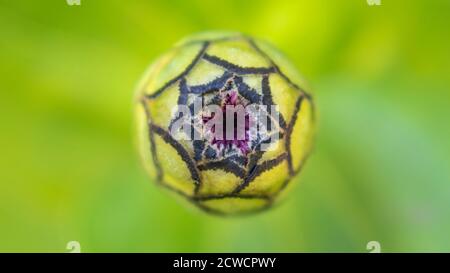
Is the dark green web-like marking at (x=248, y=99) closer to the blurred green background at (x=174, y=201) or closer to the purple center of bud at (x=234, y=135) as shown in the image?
the purple center of bud at (x=234, y=135)

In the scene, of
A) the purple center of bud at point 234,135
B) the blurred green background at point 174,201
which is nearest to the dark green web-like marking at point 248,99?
Result: the purple center of bud at point 234,135

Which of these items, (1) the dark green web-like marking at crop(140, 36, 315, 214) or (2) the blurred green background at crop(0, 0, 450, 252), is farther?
(2) the blurred green background at crop(0, 0, 450, 252)

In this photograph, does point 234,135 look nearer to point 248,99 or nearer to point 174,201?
point 248,99

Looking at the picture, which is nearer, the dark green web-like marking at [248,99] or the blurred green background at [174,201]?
the dark green web-like marking at [248,99]

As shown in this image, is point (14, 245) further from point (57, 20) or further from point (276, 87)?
point (276, 87)

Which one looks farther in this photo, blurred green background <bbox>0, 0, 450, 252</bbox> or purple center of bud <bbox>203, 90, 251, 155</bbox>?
blurred green background <bbox>0, 0, 450, 252</bbox>

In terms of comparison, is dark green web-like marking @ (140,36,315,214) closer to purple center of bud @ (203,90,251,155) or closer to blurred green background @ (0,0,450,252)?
purple center of bud @ (203,90,251,155)

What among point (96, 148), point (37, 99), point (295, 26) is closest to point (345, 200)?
point (295, 26)

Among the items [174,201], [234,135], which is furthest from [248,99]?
[174,201]

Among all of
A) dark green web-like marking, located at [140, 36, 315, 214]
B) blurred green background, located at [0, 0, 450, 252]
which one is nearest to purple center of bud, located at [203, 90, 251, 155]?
dark green web-like marking, located at [140, 36, 315, 214]
